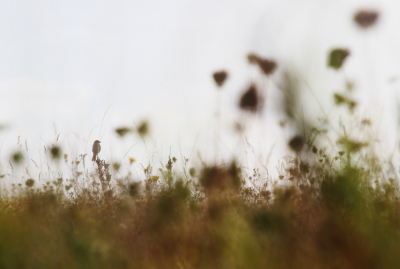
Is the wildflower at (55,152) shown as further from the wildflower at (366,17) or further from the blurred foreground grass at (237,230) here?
the wildflower at (366,17)

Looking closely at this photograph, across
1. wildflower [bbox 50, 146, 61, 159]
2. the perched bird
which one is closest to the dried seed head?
the perched bird

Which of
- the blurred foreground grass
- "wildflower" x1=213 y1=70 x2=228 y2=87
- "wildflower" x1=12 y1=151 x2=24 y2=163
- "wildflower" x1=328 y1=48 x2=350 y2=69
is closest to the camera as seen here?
the blurred foreground grass

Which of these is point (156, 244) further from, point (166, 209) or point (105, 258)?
point (105, 258)

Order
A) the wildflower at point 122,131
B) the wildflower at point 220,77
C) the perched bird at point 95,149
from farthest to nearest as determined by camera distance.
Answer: the perched bird at point 95,149
the wildflower at point 122,131
the wildflower at point 220,77

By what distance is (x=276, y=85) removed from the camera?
1357 mm

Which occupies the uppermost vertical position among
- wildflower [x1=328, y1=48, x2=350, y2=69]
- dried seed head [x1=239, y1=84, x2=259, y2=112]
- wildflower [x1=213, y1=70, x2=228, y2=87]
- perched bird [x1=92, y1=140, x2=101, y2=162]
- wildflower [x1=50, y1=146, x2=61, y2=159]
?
wildflower [x1=50, y1=146, x2=61, y2=159]

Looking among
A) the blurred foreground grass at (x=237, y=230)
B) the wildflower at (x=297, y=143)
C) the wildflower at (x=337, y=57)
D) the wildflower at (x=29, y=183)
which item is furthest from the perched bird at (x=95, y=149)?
the wildflower at (x=337, y=57)

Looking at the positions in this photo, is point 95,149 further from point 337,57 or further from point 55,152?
point 337,57

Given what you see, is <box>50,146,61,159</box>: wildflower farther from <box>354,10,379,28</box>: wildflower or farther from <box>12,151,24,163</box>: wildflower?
<box>354,10,379,28</box>: wildflower

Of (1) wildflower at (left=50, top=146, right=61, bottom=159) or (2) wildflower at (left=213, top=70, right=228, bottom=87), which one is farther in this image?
(1) wildflower at (left=50, top=146, right=61, bottom=159)

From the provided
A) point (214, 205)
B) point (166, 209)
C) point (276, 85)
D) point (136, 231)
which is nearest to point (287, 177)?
point (214, 205)

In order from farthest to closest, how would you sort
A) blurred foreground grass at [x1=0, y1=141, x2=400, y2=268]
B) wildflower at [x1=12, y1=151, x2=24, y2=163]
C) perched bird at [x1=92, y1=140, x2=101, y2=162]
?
wildflower at [x1=12, y1=151, x2=24, y2=163] → perched bird at [x1=92, y1=140, x2=101, y2=162] → blurred foreground grass at [x1=0, y1=141, x2=400, y2=268]

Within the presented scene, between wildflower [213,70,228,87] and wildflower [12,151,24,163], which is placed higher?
wildflower [12,151,24,163]

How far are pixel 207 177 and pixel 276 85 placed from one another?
0.73 metres
